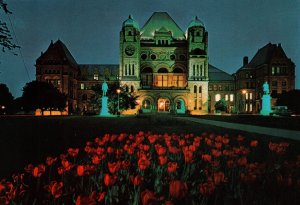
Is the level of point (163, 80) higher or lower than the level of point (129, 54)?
lower

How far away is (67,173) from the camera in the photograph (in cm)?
563

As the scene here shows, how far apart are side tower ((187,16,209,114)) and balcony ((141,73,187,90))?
14.0ft

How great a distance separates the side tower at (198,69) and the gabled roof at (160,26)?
8238 mm

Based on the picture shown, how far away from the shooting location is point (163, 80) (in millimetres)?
95562

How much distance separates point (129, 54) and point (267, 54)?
40529mm

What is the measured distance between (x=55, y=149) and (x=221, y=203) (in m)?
5.60

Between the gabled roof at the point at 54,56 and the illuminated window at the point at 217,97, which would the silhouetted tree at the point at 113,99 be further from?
the illuminated window at the point at 217,97

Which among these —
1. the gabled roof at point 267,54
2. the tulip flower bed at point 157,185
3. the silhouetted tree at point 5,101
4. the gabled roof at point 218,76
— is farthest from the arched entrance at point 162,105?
the tulip flower bed at point 157,185

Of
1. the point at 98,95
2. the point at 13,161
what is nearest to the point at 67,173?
the point at 13,161

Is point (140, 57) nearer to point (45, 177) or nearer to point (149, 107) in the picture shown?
point (149, 107)

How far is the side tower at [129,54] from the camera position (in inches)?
3644

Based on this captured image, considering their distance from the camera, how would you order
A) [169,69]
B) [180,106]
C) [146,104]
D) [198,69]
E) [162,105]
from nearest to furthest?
[146,104] < [180,106] < [198,69] < [162,105] < [169,69]

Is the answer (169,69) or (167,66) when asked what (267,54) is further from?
(167,66)

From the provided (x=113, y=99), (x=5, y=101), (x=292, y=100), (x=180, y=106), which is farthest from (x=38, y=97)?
(x=292, y=100)
